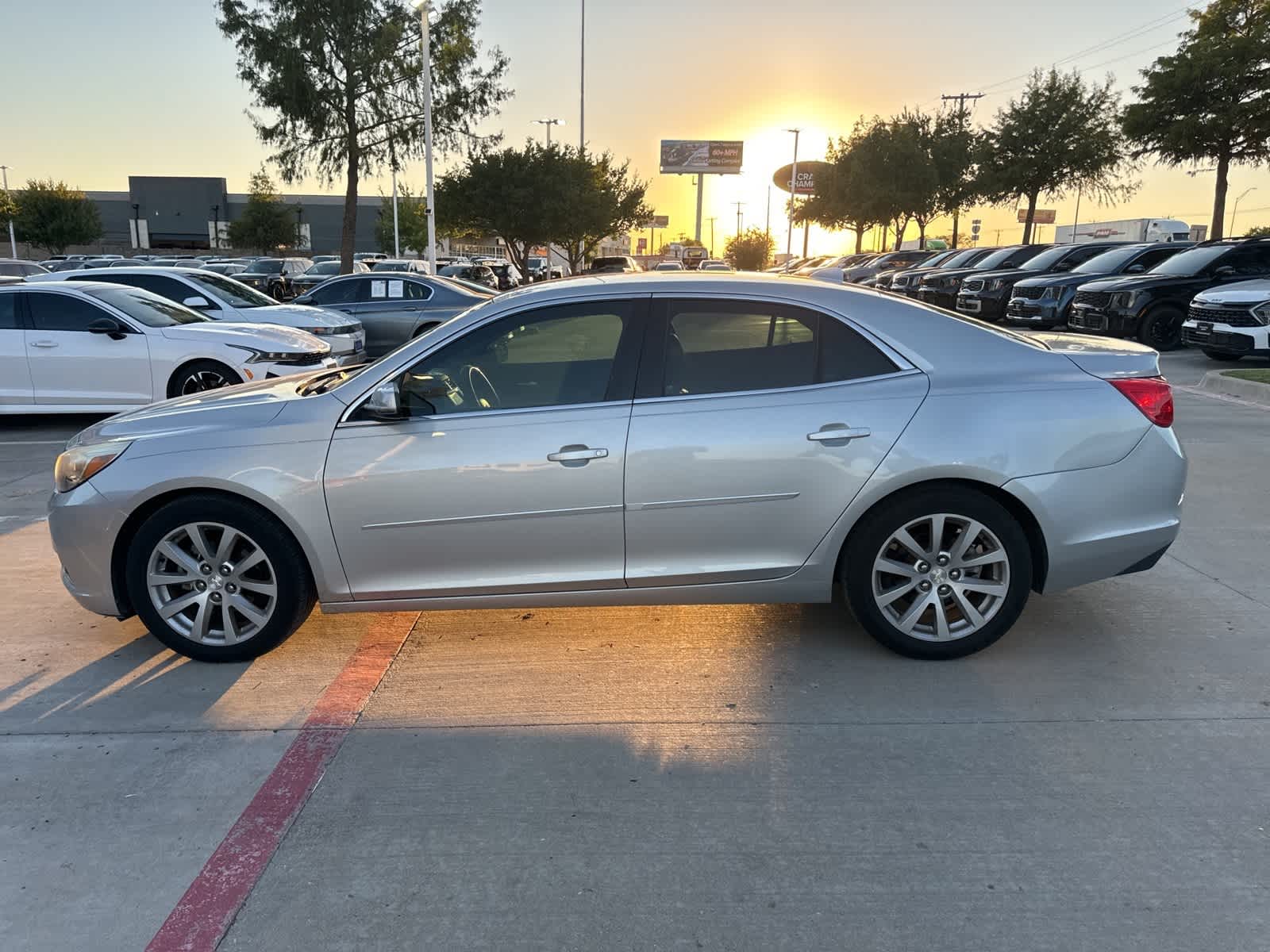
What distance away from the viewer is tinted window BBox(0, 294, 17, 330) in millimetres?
9461

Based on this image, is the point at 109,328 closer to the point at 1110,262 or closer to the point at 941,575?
the point at 941,575

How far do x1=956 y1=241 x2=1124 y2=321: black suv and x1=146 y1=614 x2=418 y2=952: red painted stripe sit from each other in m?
18.3

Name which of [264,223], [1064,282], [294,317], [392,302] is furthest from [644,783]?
[264,223]

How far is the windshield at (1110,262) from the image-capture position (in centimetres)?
1717

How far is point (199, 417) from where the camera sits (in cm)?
408

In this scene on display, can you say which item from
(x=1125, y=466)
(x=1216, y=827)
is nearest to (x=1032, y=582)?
(x=1125, y=466)

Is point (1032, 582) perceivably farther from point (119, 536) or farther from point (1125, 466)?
point (119, 536)

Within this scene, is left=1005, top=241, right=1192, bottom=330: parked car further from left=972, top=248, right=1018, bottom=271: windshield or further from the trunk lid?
the trunk lid

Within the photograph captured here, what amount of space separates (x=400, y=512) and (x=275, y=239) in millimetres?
63146

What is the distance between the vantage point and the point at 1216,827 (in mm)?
2902

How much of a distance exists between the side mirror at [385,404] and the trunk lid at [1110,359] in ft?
9.42

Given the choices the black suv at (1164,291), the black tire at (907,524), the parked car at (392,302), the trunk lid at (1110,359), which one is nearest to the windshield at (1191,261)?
the black suv at (1164,291)

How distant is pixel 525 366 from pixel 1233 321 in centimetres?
1210

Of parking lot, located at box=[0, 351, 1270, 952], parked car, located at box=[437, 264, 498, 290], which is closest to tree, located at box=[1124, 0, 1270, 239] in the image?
parked car, located at box=[437, 264, 498, 290]
